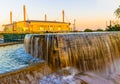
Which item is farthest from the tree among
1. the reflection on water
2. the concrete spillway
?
the reflection on water

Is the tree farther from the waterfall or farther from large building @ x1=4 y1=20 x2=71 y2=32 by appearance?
the waterfall

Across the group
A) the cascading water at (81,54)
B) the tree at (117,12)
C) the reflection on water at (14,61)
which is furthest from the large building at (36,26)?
the cascading water at (81,54)

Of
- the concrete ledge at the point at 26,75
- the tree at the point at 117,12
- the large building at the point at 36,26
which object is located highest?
the tree at the point at 117,12

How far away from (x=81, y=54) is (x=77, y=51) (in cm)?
24

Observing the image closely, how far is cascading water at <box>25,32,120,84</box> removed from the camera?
325 inches

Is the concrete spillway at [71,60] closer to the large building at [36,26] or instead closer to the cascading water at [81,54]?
the cascading water at [81,54]

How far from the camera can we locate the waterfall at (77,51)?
838 centimetres

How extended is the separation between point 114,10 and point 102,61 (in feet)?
82.3

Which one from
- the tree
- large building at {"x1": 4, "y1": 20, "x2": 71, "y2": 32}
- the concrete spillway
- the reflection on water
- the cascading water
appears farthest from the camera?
large building at {"x1": 4, "y1": 20, "x2": 71, "y2": 32}

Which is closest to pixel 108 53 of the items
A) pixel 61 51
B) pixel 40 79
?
pixel 61 51

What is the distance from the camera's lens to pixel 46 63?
7828 millimetres

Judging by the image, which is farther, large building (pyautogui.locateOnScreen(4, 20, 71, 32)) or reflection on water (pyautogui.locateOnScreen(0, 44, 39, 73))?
large building (pyautogui.locateOnScreen(4, 20, 71, 32))

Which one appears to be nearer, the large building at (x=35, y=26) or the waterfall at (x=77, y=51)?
the waterfall at (x=77, y=51)

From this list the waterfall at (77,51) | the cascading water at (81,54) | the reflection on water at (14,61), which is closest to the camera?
the reflection on water at (14,61)
